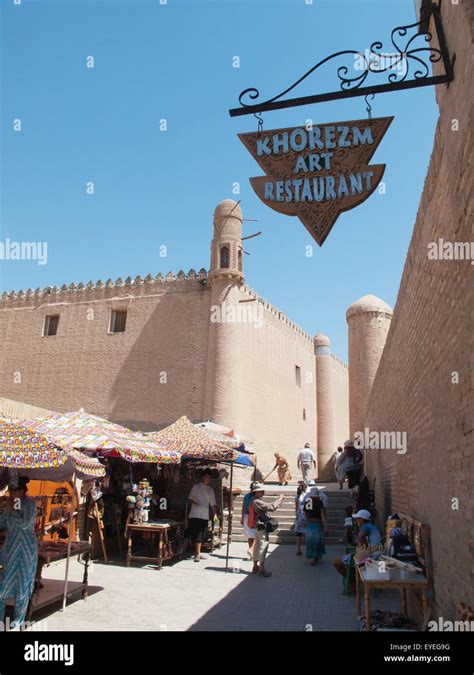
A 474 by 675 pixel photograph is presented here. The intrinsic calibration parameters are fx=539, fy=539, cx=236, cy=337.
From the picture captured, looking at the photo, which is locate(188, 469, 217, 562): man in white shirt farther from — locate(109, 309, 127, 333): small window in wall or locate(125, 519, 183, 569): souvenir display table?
locate(109, 309, 127, 333): small window in wall

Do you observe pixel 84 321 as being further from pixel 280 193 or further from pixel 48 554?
pixel 280 193

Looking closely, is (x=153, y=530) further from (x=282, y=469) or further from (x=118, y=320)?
(x=118, y=320)

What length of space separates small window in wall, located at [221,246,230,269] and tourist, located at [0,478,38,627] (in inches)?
582

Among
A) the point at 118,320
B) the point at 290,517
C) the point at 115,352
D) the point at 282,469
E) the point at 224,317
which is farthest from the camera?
the point at 118,320

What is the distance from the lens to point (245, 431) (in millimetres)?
19484

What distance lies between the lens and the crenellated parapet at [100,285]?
835 inches

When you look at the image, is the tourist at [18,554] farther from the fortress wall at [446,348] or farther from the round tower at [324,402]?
the round tower at [324,402]

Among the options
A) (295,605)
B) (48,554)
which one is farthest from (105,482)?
(295,605)

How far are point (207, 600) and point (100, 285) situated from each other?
17259 millimetres

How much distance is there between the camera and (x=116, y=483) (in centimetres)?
1138

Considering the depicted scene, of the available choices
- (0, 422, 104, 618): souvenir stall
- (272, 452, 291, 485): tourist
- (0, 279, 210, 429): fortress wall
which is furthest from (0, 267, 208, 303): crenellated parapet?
(0, 422, 104, 618): souvenir stall

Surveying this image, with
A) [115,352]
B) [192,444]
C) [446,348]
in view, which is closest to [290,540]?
[192,444]

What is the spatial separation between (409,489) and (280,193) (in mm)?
4056
